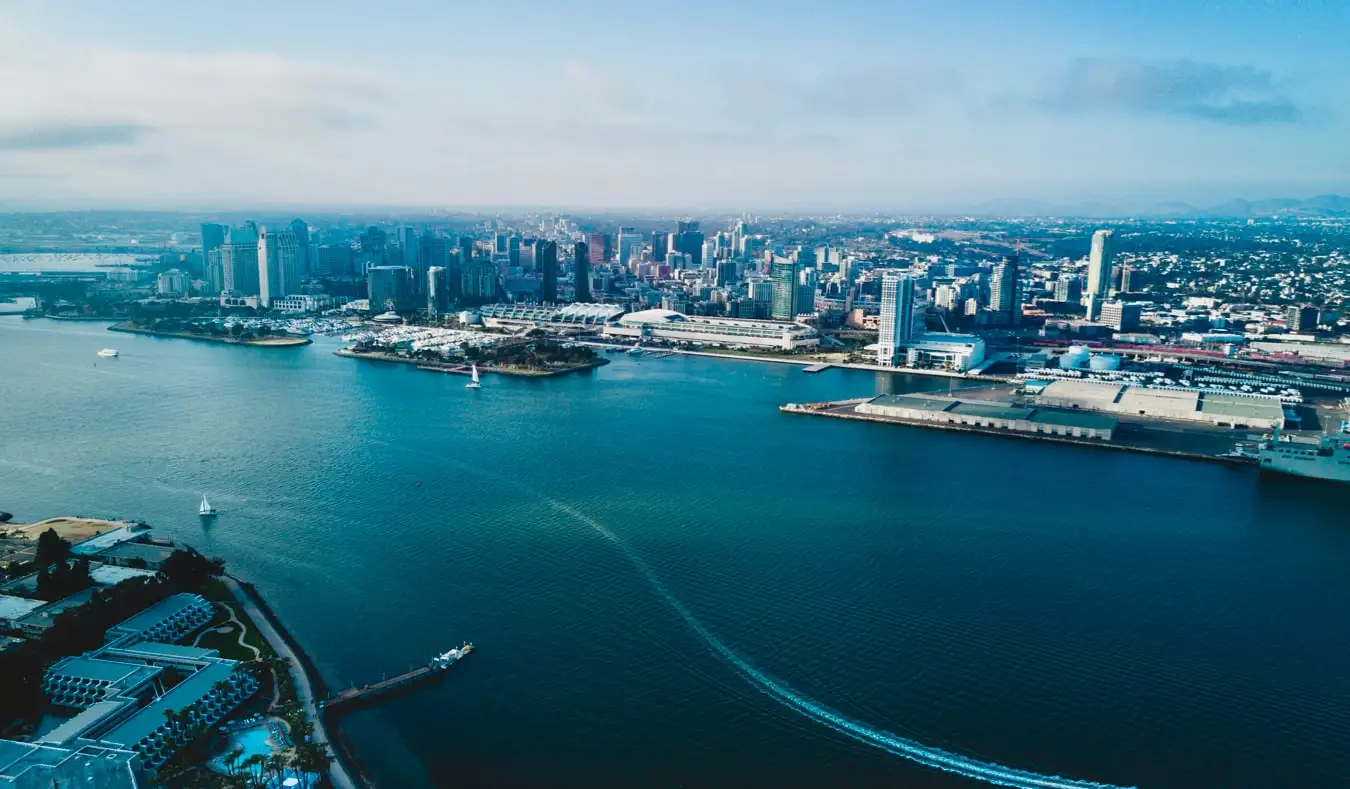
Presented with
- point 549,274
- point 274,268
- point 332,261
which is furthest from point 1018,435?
point 332,261

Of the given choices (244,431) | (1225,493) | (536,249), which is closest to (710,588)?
(1225,493)

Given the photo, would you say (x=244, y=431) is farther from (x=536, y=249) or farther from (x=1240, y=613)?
(x=536, y=249)

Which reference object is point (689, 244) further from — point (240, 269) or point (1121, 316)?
point (1121, 316)

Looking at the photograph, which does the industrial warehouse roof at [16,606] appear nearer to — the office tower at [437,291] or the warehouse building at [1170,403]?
the warehouse building at [1170,403]

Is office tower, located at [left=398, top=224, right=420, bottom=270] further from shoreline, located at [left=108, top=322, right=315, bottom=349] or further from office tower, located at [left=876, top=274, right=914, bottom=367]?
office tower, located at [left=876, top=274, right=914, bottom=367]

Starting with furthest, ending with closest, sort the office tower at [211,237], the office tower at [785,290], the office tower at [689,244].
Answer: the office tower at [689,244], the office tower at [211,237], the office tower at [785,290]

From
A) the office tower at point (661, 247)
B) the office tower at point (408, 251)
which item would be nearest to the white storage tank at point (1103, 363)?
the office tower at point (408, 251)
